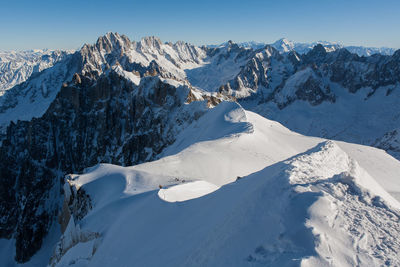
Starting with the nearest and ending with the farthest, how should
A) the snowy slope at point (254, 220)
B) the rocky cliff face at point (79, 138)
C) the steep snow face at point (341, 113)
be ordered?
the snowy slope at point (254, 220), the rocky cliff face at point (79, 138), the steep snow face at point (341, 113)

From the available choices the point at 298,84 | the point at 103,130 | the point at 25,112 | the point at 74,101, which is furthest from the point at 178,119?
the point at 25,112

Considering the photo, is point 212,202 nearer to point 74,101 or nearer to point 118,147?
point 118,147

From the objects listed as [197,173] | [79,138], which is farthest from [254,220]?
[79,138]

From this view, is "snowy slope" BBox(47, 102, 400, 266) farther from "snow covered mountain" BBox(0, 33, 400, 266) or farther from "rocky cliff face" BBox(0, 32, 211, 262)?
"rocky cliff face" BBox(0, 32, 211, 262)

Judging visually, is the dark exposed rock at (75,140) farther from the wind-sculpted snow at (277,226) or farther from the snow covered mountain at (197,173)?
the wind-sculpted snow at (277,226)

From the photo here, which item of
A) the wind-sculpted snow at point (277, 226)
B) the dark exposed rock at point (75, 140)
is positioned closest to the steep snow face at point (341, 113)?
the dark exposed rock at point (75, 140)
